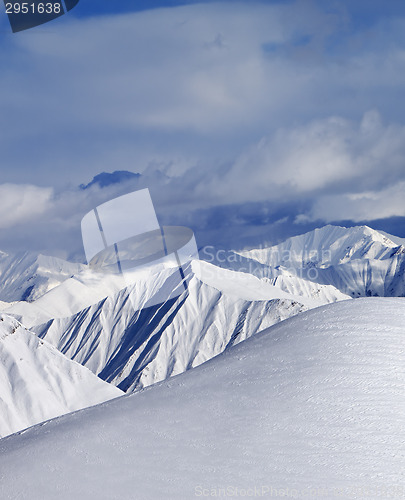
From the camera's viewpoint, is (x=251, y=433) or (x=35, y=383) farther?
(x=35, y=383)

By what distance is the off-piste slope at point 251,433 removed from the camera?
20.4m

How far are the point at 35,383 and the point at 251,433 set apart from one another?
358 feet

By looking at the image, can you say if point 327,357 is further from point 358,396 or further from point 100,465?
point 100,465

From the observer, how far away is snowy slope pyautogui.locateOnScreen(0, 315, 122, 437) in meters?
117

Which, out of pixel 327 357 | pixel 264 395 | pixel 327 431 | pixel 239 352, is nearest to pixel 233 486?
pixel 327 431

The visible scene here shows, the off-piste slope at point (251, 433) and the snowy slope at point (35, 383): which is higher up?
the off-piste slope at point (251, 433)

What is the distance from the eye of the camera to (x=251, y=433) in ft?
76.0

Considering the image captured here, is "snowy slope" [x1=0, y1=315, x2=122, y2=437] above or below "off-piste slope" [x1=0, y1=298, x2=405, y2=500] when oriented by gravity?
below

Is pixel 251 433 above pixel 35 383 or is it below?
above

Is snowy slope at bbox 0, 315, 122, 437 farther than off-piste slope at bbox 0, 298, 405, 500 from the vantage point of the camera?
Yes

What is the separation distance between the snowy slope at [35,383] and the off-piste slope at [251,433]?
92.7m

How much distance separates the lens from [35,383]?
410 feet

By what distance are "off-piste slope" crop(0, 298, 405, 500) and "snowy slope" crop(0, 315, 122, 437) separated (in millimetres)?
92671

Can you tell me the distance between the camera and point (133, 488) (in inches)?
807
